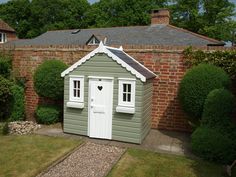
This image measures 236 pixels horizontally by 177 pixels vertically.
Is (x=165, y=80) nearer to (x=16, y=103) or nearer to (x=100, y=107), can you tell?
(x=100, y=107)

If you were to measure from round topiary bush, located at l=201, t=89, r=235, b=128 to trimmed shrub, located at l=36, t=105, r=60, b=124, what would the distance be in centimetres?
587

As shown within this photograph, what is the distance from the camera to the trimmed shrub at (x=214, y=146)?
6613 mm

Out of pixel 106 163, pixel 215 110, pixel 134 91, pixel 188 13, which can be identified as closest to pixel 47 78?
pixel 134 91

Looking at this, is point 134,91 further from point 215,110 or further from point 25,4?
point 25,4

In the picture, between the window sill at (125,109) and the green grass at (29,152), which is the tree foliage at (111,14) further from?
the green grass at (29,152)

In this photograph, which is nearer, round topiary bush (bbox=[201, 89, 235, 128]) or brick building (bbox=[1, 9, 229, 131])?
round topiary bush (bbox=[201, 89, 235, 128])

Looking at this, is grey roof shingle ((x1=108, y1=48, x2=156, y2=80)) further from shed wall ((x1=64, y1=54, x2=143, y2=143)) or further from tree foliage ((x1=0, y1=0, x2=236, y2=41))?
tree foliage ((x1=0, y1=0, x2=236, y2=41))

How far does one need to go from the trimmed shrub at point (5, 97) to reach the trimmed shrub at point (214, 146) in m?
7.27

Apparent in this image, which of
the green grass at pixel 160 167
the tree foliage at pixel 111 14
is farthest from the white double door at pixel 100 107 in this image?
the tree foliage at pixel 111 14

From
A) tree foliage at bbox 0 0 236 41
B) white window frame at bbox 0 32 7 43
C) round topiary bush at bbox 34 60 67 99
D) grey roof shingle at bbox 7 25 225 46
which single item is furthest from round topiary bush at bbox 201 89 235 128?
white window frame at bbox 0 32 7 43

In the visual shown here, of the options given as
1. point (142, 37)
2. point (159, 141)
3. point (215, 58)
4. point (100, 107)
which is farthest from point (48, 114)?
point (142, 37)

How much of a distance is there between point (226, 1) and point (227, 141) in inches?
1317

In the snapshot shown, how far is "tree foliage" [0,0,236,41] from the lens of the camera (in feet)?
111

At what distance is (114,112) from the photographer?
8031mm
